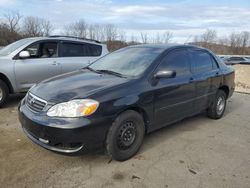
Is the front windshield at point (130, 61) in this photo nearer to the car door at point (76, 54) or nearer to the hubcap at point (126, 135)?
the hubcap at point (126, 135)

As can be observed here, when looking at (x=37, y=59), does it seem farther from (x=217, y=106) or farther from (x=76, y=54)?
(x=217, y=106)

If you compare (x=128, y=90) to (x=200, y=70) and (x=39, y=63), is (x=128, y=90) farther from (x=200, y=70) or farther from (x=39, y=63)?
(x=39, y=63)

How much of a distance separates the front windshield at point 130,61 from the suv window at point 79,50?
2582 millimetres

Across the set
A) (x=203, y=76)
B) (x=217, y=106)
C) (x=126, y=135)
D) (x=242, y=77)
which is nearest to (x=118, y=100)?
(x=126, y=135)

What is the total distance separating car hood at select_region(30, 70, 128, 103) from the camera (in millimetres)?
3145

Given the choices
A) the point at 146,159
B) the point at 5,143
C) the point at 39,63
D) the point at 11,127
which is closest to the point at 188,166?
the point at 146,159

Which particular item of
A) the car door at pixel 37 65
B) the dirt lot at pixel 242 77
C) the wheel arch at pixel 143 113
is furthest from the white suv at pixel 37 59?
the dirt lot at pixel 242 77

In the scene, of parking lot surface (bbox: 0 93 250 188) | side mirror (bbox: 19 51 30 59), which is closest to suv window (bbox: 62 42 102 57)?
side mirror (bbox: 19 51 30 59)

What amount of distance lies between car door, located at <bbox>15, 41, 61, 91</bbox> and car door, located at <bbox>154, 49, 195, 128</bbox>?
356 cm

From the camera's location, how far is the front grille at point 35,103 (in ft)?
10.5

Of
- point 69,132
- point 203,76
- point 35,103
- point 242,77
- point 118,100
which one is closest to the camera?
point 69,132

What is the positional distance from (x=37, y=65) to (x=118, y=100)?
3.76 meters

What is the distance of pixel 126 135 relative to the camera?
343 cm

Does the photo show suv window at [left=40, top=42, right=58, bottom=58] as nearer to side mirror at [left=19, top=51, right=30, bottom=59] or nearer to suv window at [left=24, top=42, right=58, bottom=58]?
suv window at [left=24, top=42, right=58, bottom=58]
